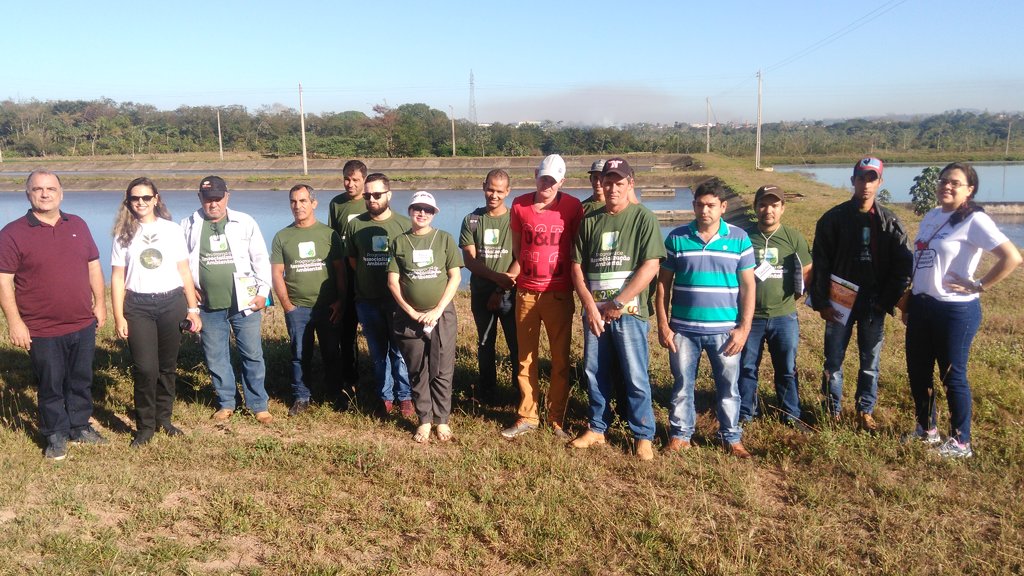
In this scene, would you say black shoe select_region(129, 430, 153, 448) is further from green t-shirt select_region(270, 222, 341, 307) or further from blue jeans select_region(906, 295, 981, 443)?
blue jeans select_region(906, 295, 981, 443)

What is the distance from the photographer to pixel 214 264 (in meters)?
4.57

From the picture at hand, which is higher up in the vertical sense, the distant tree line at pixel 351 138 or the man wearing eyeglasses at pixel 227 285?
the distant tree line at pixel 351 138

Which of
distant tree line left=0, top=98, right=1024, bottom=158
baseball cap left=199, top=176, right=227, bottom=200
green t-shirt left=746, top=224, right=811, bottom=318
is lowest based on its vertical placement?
green t-shirt left=746, top=224, right=811, bottom=318

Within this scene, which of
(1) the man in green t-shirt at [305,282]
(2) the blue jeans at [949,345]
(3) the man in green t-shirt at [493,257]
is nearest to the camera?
(2) the blue jeans at [949,345]

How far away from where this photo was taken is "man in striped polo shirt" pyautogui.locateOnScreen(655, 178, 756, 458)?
378cm

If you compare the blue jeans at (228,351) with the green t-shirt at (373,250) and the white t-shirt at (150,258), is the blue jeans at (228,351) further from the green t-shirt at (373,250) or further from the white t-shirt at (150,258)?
the green t-shirt at (373,250)

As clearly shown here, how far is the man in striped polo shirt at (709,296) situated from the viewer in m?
3.78

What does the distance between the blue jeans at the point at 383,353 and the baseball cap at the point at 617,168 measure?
6.10ft

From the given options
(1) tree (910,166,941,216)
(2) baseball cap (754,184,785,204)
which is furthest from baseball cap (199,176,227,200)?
(1) tree (910,166,941,216)

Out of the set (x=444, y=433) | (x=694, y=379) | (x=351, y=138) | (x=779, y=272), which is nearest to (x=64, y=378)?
(x=444, y=433)

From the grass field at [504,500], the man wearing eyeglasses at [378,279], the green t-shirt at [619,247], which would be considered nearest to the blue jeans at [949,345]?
the grass field at [504,500]

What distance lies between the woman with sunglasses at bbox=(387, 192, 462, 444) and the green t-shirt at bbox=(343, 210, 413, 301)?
13.4 inches

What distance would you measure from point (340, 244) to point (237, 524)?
2.19 metres

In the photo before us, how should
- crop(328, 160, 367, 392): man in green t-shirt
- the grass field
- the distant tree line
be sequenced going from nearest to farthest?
the grass field < crop(328, 160, 367, 392): man in green t-shirt < the distant tree line
